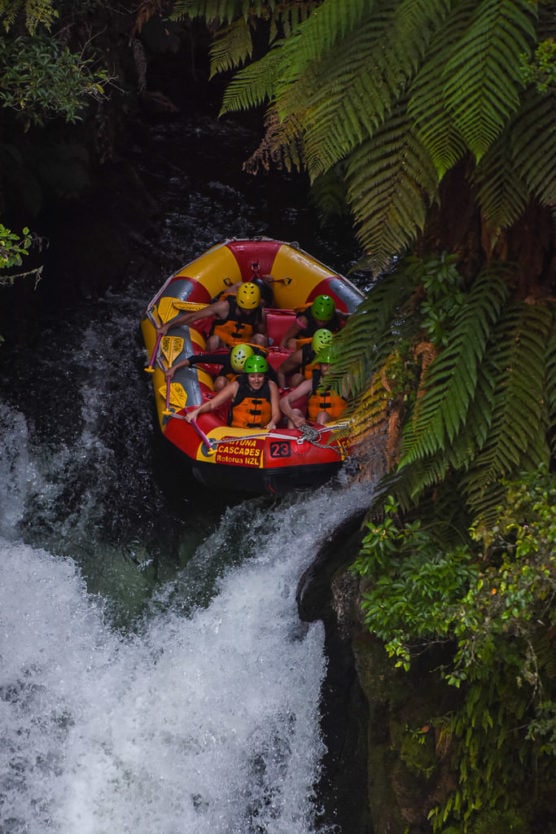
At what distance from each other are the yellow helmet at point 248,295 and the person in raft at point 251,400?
129 centimetres

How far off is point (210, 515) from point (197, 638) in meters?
1.62

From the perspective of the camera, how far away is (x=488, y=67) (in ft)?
12.7

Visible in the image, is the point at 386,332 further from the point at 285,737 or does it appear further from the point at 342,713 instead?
the point at 285,737

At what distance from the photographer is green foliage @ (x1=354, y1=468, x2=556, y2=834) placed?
14.3 ft

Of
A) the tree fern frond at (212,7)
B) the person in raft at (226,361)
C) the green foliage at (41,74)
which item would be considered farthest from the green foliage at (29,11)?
the person in raft at (226,361)

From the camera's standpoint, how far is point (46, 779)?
22.8 ft

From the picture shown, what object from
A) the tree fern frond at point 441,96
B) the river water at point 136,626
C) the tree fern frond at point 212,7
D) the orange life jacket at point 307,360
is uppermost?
the tree fern frond at point 441,96

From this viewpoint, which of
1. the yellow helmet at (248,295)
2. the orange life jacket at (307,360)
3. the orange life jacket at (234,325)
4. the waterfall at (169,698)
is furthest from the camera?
the orange life jacket at (234,325)

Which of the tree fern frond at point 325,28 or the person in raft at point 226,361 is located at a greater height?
the tree fern frond at point 325,28

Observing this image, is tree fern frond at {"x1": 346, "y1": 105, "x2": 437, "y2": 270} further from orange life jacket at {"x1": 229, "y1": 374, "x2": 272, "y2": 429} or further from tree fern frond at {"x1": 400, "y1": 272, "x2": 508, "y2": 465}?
orange life jacket at {"x1": 229, "y1": 374, "x2": 272, "y2": 429}

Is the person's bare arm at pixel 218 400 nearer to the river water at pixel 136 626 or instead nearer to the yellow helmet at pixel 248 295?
the river water at pixel 136 626

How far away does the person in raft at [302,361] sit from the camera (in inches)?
Answer: 369

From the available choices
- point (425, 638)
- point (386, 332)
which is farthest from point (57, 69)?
point (425, 638)

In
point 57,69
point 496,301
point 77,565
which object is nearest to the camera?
point 496,301
